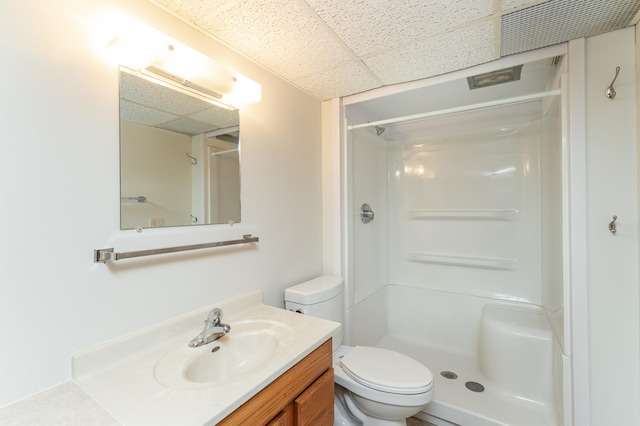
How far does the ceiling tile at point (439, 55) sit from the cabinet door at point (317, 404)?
5.18ft

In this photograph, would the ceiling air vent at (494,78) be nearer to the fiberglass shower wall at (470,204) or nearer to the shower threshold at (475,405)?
A: the fiberglass shower wall at (470,204)

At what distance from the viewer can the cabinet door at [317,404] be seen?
3.22 ft

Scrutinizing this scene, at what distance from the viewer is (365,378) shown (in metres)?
1.42

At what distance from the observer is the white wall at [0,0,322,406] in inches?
30.0

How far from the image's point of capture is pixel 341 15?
3.80 ft

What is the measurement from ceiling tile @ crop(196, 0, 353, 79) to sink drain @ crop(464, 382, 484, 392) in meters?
2.25

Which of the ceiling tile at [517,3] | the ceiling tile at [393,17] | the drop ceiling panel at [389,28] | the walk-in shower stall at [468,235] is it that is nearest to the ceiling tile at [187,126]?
the drop ceiling panel at [389,28]

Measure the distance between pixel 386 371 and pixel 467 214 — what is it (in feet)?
5.08

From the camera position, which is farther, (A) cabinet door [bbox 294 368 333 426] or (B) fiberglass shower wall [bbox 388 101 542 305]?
(B) fiberglass shower wall [bbox 388 101 542 305]

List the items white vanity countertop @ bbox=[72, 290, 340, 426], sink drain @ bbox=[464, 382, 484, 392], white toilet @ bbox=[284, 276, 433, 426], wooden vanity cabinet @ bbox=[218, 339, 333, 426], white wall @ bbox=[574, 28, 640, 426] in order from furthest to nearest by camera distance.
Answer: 1. sink drain @ bbox=[464, 382, 484, 392]
2. white toilet @ bbox=[284, 276, 433, 426]
3. white wall @ bbox=[574, 28, 640, 426]
4. wooden vanity cabinet @ bbox=[218, 339, 333, 426]
5. white vanity countertop @ bbox=[72, 290, 340, 426]

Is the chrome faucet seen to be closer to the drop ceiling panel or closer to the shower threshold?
the drop ceiling panel

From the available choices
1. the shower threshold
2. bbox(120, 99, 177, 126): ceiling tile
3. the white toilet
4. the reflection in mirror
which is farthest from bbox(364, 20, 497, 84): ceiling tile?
the shower threshold

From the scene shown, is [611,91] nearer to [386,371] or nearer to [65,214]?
[386,371]

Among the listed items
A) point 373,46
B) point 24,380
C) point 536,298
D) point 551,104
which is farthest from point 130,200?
point 536,298
